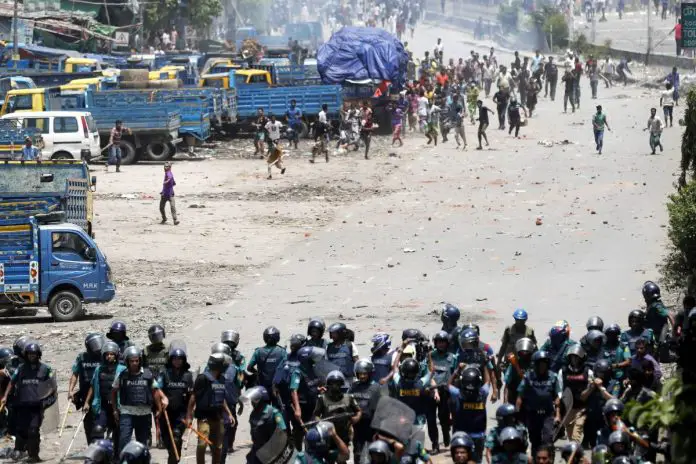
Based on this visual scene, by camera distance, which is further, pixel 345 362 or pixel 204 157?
pixel 204 157

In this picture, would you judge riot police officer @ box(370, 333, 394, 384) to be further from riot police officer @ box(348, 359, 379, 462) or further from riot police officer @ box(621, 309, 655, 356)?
riot police officer @ box(621, 309, 655, 356)

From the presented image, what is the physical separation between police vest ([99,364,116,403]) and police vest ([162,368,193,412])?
1.61ft

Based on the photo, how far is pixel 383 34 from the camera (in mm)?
44062

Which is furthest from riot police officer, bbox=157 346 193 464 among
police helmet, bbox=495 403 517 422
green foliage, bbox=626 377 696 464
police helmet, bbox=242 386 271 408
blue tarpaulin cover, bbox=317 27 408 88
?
blue tarpaulin cover, bbox=317 27 408 88

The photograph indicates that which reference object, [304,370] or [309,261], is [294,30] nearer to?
[309,261]

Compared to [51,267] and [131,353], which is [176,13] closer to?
[51,267]

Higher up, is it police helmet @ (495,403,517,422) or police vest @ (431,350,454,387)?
police helmet @ (495,403,517,422)

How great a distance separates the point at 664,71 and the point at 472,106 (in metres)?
12.5

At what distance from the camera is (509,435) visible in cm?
1028

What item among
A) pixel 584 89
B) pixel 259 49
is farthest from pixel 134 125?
pixel 259 49

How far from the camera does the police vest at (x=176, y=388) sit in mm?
12703

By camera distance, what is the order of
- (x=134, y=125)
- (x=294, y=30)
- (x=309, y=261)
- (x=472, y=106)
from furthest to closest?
(x=294, y=30) < (x=472, y=106) < (x=134, y=125) < (x=309, y=261)

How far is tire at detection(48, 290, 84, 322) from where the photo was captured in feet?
65.4

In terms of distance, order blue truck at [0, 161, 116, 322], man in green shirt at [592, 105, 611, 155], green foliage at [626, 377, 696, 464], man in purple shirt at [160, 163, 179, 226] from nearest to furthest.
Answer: green foliage at [626, 377, 696, 464]
blue truck at [0, 161, 116, 322]
man in purple shirt at [160, 163, 179, 226]
man in green shirt at [592, 105, 611, 155]
